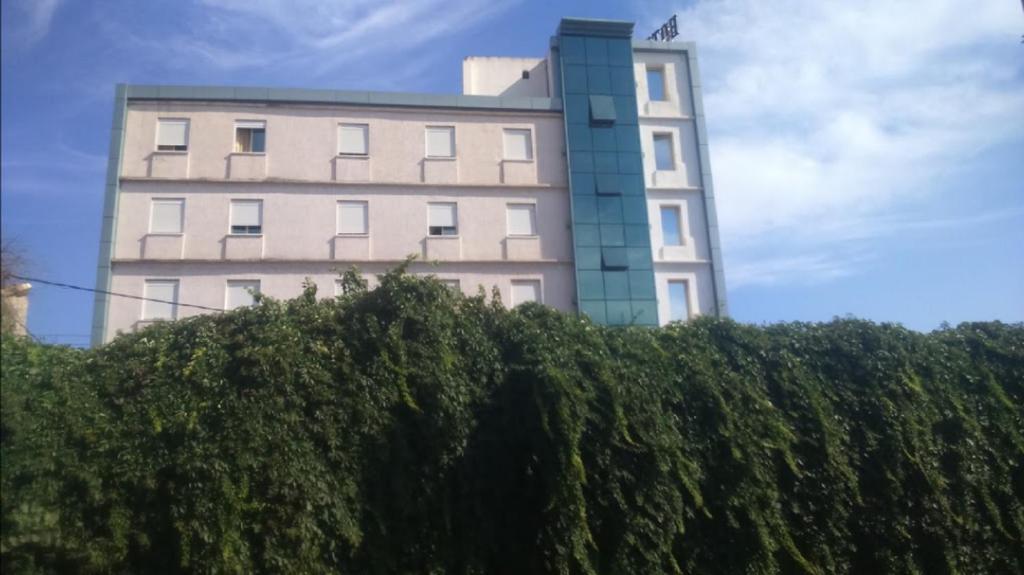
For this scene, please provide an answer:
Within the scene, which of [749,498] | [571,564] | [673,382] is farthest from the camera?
→ [673,382]

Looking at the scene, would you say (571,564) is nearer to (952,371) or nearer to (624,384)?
(624,384)

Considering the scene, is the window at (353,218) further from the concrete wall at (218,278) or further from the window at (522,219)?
the window at (522,219)

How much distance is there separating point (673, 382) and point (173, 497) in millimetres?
6959

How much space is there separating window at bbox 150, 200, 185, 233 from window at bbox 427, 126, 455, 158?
27.9 ft

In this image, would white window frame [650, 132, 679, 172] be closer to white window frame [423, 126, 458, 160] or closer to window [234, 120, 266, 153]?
white window frame [423, 126, 458, 160]

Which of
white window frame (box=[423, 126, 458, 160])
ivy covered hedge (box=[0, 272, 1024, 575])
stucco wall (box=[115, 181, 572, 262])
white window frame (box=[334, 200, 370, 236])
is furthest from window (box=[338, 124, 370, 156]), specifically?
ivy covered hedge (box=[0, 272, 1024, 575])

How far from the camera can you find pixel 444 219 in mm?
28688

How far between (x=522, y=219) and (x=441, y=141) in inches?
157

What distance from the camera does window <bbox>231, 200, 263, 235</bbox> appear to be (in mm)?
27203

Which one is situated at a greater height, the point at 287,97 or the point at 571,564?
the point at 287,97

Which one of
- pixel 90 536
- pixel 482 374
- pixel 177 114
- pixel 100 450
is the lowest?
pixel 90 536

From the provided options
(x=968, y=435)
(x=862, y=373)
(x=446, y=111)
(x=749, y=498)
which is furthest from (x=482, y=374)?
(x=446, y=111)

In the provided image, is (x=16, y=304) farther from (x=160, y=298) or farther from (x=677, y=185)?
(x=677, y=185)

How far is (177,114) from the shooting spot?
1097 inches
